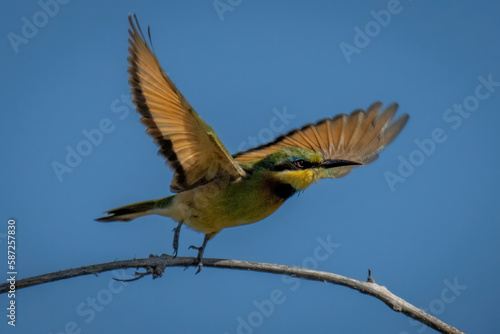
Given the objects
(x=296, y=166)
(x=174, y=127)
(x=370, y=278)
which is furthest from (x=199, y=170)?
(x=370, y=278)

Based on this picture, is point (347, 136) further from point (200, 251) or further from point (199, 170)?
point (200, 251)

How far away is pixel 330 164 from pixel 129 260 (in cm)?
173

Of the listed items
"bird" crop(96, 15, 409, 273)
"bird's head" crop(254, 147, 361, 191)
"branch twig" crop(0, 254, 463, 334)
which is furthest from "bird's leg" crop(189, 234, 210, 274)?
"bird's head" crop(254, 147, 361, 191)

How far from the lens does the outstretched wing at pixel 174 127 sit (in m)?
3.87

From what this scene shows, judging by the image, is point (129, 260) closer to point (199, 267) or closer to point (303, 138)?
point (199, 267)

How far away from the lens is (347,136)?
18.6 feet

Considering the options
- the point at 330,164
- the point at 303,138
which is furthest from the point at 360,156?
the point at 330,164

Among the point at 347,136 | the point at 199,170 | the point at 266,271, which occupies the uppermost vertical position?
the point at 199,170

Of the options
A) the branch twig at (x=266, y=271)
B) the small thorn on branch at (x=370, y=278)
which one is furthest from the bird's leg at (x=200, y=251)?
the small thorn on branch at (x=370, y=278)

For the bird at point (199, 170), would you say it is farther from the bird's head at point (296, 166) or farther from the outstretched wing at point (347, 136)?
the outstretched wing at point (347, 136)

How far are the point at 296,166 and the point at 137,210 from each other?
4.31 ft

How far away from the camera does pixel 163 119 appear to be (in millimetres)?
4094

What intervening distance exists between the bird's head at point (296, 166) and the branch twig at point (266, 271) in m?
0.84

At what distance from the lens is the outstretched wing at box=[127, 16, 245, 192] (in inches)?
152
